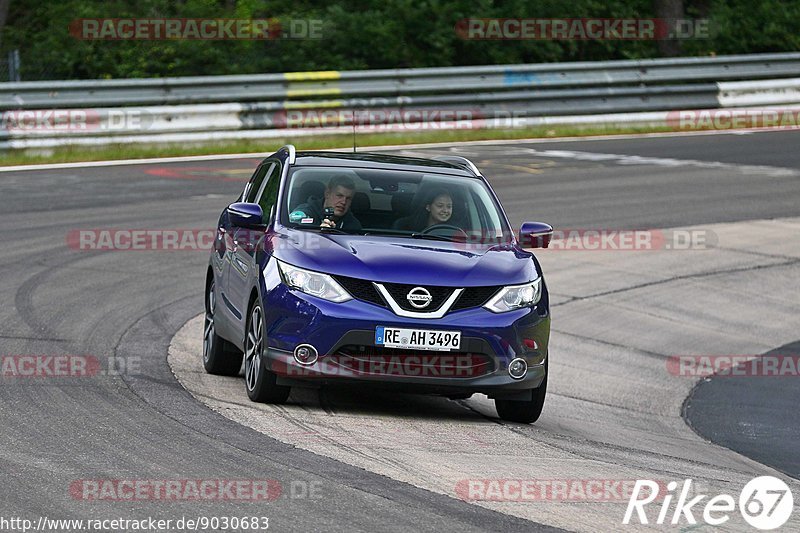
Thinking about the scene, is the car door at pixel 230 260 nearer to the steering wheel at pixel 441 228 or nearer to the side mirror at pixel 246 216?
the side mirror at pixel 246 216

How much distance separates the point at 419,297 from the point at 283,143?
16.6 m

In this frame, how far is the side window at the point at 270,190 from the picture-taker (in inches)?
406

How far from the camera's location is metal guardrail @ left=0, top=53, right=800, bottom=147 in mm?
24172

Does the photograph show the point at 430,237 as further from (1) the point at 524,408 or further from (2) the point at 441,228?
(1) the point at 524,408

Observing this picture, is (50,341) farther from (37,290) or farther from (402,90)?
(402,90)

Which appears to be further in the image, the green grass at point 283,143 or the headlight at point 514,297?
the green grass at point 283,143

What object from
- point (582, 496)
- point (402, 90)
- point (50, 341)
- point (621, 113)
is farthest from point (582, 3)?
point (582, 496)

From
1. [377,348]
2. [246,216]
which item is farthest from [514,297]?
[246,216]

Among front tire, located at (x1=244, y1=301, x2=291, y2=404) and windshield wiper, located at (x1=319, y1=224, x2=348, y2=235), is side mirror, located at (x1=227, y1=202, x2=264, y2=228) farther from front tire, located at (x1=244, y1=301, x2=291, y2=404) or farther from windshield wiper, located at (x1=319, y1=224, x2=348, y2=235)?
front tire, located at (x1=244, y1=301, x2=291, y2=404)

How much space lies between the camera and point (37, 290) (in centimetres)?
1380

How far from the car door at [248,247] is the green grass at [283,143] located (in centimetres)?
1260

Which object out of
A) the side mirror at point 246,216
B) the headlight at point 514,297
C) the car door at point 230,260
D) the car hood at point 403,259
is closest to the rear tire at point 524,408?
the headlight at point 514,297

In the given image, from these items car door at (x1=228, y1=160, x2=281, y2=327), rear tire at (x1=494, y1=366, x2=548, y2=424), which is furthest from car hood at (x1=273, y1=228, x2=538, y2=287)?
rear tire at (x1=494, y1=366, x2=548, y2=424)

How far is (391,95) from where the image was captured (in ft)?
89.5
